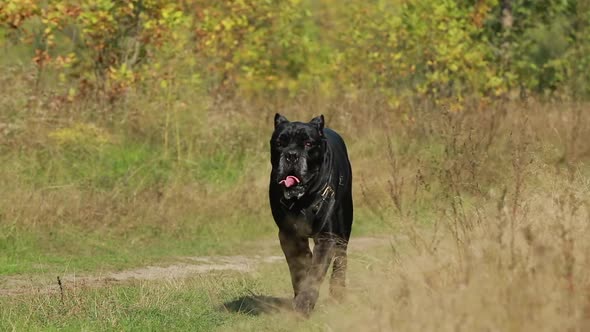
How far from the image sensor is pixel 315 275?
8.62m

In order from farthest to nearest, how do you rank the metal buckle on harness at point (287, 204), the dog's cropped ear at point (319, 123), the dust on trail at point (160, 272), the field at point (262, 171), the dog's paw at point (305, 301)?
the dust on trail at point (160, 272)
the dog's cropped ear at point (319, 123)
the metal buckle on harness at point (287, 204)
the dog's paw at point (305, 301)
the field at point (262, 171)

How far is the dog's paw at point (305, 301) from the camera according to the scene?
27.4 feet

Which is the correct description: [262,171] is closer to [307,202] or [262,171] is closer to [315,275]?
[307,202]

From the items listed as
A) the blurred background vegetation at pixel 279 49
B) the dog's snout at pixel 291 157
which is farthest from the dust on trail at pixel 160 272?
the blurred background vegetation at pixel 279 49

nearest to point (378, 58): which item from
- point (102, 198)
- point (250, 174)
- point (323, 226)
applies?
point (250, 174)

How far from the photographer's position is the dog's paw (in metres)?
8.34

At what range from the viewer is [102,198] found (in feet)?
46.2

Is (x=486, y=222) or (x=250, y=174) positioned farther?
(x=250, y=174)

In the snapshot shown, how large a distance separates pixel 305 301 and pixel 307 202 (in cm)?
83

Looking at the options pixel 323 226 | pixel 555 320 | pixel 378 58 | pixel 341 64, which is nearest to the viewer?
pixel 555 320

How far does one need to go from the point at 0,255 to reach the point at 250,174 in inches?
177

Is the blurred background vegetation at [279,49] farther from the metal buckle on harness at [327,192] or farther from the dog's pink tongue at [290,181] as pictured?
the dog's pink tongue at [290,181]

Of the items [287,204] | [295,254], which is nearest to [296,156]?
[287,204]

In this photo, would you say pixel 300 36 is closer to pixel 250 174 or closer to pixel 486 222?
pixel 250 174
